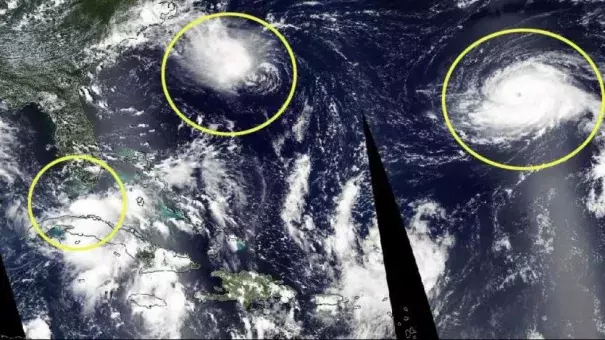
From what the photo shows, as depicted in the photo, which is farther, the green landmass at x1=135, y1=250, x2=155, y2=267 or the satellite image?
the green landmass at x1=135, y1=250, x2=155, y2=267

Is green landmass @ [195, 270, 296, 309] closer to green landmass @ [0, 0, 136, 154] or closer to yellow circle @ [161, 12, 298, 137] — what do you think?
yellow circle @ [161, 12, 298, 137]

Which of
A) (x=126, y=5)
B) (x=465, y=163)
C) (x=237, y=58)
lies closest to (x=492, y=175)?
(x=465, y=163)

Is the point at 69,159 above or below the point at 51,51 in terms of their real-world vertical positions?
below

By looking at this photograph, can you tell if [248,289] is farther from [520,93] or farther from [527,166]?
[520,93]

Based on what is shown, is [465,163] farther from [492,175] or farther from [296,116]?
[296,116]

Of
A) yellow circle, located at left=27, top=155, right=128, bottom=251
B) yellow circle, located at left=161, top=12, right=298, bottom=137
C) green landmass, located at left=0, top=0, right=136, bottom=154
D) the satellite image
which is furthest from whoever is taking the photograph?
green landmass, located at left=0, top=0, right=136, bottom=154

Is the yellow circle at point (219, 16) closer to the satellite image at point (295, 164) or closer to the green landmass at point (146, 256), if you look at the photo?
the satellite image at point (295, 164)

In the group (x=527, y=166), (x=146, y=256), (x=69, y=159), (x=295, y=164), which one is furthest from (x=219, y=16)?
(x=527, y=166)

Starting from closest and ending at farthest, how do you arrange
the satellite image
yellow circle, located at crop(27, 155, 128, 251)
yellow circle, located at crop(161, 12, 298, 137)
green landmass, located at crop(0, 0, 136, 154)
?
the satellite image, yellow circle, located at crop(27, 155, 128, 251), yellow circle, located at crop(161, 12, 298, 137), green landmass, located at crop(0, 0, 136, 154)

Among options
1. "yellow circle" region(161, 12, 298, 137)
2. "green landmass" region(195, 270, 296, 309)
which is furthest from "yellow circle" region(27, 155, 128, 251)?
"green landmass" region(195, 270, 296, 309)
